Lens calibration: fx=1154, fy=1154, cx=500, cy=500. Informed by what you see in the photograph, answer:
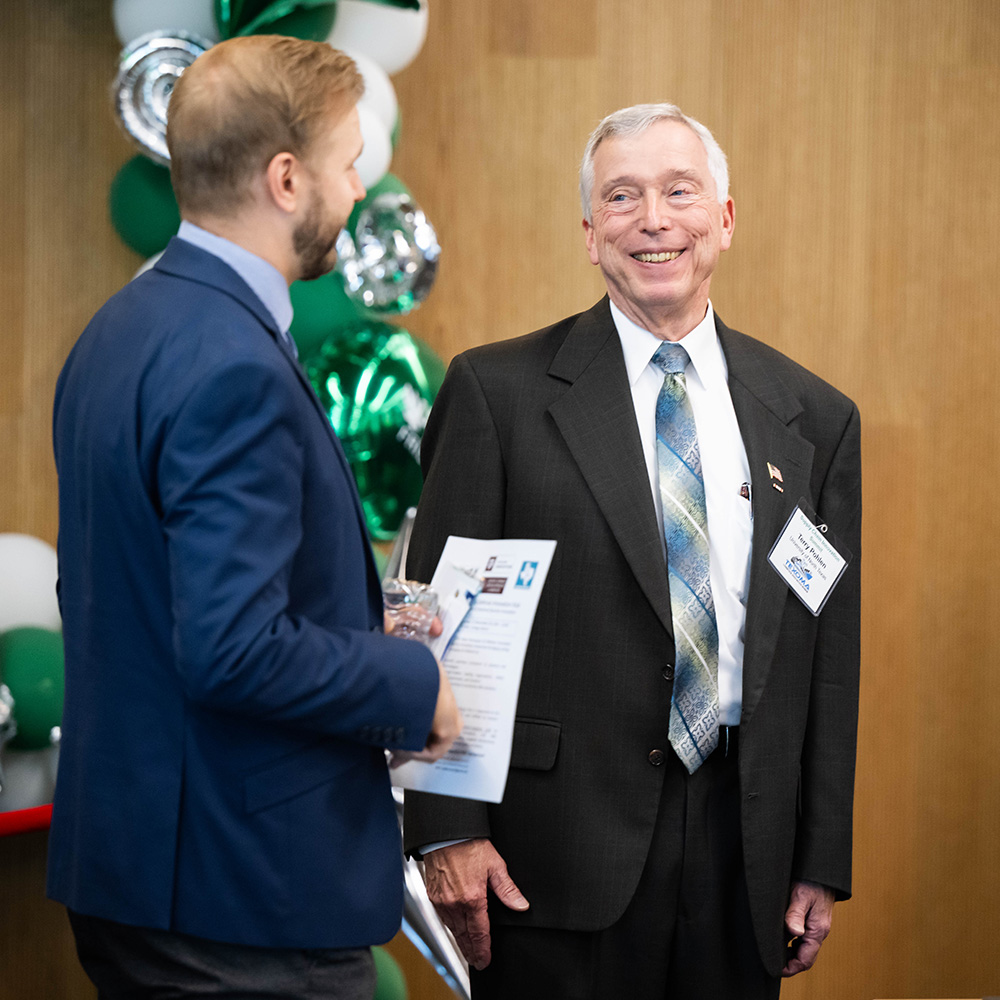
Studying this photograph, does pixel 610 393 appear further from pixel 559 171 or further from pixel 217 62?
pixel 559 171

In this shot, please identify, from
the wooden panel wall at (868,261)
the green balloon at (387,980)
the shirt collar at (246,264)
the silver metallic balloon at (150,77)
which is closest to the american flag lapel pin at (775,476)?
the shirt collar at (246,264)

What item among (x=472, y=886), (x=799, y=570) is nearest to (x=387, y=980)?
(x=472, y=886)

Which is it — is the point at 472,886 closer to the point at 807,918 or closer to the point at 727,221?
the point at 807,918

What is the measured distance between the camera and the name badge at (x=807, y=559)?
5.64ft

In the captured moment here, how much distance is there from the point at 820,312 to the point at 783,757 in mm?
1920

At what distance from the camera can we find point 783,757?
1733 mm

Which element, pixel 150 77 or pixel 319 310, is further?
pixel 319 310

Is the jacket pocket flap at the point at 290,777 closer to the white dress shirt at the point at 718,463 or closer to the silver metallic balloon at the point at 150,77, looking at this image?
the white dress shirt at the point at 718,463

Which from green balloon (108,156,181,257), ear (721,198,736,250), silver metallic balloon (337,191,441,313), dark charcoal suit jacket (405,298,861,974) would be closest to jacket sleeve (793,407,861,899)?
dark charcoal suit jacket (405,298,861,974)

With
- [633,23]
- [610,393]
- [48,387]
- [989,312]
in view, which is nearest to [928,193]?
[989,312]

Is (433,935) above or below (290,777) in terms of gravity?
below

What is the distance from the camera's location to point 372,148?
2285mm

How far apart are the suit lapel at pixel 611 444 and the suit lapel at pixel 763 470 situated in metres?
0.15

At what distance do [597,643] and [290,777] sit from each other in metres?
0.68
